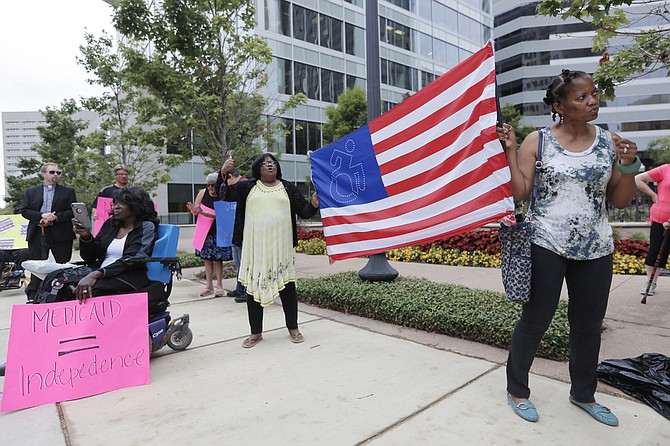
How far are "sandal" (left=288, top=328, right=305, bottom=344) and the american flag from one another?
865 mm

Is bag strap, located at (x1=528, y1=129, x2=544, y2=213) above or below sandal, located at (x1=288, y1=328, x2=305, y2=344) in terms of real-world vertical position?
above

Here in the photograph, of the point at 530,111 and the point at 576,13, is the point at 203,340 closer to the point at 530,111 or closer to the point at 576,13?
the point at 576,13

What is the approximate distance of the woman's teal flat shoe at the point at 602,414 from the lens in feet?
7.99

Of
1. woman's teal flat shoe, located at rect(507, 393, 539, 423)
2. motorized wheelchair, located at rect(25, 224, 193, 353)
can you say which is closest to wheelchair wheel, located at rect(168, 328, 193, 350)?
motorized wheelchair, located at rect(25, 224, 193, 353)

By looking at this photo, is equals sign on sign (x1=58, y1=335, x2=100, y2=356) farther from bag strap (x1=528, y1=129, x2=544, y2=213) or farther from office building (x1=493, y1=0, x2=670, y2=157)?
office building (x1=493, y1=0, x2=670, y2=157)

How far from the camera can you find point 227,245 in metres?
6.11

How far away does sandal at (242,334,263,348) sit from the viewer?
4.01m

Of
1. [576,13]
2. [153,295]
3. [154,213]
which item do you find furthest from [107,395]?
[576,13]

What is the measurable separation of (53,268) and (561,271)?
385 cm

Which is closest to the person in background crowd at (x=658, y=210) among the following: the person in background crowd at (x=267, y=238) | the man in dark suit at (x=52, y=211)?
the person in background crowd at (x=267, y=238)

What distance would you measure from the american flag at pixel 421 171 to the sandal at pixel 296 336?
87cm

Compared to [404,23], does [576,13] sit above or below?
below

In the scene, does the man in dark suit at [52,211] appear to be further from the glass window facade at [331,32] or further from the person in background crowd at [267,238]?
the glass window facade at [331,32]

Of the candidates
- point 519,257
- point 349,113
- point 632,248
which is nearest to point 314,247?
point 632,248
